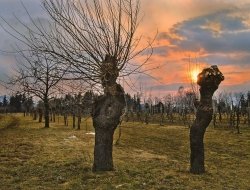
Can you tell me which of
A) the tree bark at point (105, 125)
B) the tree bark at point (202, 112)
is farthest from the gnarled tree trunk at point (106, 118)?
the tree bark at point (202, 112)

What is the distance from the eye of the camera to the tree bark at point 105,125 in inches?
672

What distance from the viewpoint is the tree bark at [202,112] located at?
17578 mm

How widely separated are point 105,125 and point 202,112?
4.22m

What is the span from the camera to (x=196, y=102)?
18.3 metres

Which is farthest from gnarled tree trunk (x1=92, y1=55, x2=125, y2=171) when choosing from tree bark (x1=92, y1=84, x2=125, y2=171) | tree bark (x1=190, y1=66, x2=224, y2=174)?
tree bark (x1=190, y1=66, x2=224, y2=174)

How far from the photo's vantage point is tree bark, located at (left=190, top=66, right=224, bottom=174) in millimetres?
17578

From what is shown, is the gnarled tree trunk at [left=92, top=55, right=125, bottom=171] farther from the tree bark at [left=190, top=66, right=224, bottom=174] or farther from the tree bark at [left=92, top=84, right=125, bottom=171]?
the tree bark at [left=190, top=66, right=224, bottom=174]

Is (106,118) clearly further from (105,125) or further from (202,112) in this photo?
(202,112)

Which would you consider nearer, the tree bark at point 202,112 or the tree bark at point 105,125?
the tree bark at point 105,125

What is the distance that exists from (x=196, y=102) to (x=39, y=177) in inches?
295

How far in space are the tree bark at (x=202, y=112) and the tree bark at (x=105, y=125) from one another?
3.45 meters

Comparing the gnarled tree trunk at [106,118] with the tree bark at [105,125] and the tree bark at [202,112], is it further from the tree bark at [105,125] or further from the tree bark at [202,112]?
the tree bark at [202,112]

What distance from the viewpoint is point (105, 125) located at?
55.8 feet

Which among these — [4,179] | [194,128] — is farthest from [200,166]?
[4,179]
